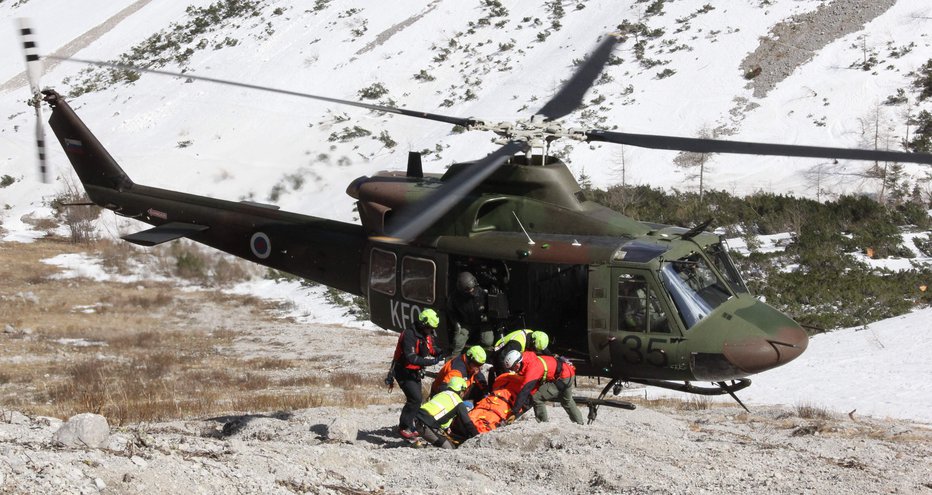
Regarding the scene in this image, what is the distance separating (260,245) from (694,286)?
21.0ft

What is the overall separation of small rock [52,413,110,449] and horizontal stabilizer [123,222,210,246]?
6.27 meters

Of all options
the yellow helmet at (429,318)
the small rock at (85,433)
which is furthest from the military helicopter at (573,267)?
the small rock at (85,433)

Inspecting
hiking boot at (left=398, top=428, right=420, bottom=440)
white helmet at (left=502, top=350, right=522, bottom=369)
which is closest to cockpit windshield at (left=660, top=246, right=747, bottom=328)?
white helmet at (left=502, top=350, right=522, bottom=369)

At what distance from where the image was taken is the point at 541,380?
9891 millimetres

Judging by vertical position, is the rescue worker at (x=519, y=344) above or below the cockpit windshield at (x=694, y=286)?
below

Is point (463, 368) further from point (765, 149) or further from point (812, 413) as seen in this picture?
point (812, 413)

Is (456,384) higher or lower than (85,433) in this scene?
lower

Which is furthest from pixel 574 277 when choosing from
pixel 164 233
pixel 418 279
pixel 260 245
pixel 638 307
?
pixel 164 233

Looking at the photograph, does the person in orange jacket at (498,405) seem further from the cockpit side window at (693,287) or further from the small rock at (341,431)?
the cockpit side window at (693,287)

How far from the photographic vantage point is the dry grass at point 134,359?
14133 mm

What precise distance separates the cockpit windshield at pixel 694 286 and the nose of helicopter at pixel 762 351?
490mm

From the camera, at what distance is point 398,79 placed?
42156 millimetres

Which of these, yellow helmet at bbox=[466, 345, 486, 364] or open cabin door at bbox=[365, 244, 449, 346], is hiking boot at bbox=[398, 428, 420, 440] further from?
open cabin door at bbox=[365, 244, 449, 346]

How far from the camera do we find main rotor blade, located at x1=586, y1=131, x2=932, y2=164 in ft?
26.2
